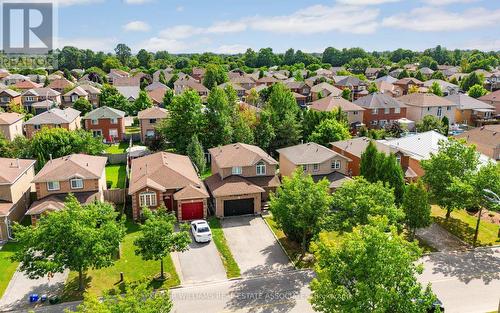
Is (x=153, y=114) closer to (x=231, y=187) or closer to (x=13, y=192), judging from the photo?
(x=231, y=187)

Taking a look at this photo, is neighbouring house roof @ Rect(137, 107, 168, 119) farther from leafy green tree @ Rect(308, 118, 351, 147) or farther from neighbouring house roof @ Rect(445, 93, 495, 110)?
neighbouring house roof @ Rect(445, 93, 495, 110)

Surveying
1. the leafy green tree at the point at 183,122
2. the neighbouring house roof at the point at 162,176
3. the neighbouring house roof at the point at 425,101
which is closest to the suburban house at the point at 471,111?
the neighbouring house roof at the point at 425,101

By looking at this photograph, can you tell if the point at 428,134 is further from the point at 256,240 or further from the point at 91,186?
the point at 91,186

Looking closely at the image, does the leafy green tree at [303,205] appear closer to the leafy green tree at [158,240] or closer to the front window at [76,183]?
the leafy green tree at [158,240]

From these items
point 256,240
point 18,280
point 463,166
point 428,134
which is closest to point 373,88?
point 428,134

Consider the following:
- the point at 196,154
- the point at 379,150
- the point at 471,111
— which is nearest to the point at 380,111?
the point at 471,111
